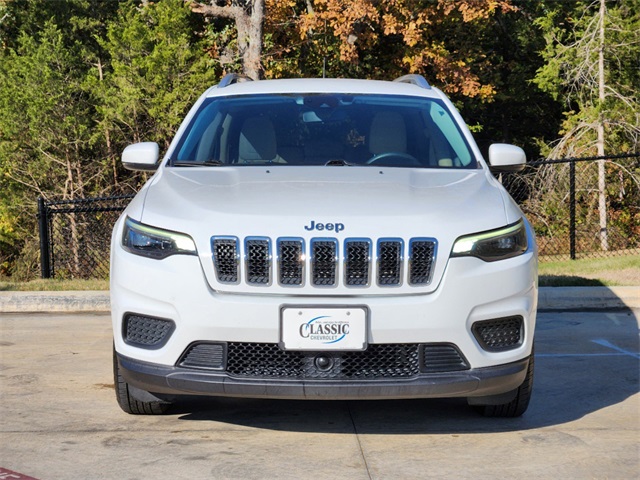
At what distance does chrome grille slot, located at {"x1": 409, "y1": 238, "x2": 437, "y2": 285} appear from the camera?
5066 millimetres

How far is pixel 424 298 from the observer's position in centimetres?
504

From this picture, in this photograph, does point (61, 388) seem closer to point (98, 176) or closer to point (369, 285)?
point (369, 285)

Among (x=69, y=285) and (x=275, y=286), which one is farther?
(x=69, y=285)

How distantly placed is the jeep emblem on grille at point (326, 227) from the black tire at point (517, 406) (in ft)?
4.28

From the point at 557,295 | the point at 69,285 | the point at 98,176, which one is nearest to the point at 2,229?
the point at 98,176

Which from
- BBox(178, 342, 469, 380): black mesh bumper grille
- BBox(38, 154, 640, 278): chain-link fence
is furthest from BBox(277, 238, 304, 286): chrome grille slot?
BBox(38, 154, 640, 278): chain-link fence

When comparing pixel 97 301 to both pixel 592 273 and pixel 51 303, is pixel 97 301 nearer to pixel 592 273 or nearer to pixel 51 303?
pixel 51 303

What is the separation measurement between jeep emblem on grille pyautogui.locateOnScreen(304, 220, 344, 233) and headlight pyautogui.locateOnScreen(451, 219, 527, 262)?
54cm

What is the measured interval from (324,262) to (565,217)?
1364 centimetres

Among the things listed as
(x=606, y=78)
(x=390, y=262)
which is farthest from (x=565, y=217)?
(x=390, y=262)

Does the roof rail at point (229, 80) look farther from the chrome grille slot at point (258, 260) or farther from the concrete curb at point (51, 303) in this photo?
the concrete curb at point (51, 303)

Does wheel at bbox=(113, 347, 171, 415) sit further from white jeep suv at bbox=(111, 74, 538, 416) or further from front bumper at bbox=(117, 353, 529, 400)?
front bumper at bbox=(117, 353, 529, 400)

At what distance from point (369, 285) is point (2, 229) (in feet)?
115

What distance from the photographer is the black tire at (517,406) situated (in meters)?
5.70
